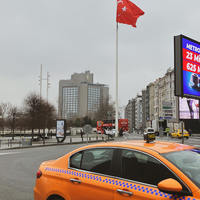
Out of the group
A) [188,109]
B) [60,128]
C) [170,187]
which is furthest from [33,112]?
[188,109]

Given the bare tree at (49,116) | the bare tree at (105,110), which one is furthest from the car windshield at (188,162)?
the bare tree at (105,110)

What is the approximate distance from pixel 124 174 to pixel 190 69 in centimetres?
1521

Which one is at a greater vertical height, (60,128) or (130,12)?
(130,12)

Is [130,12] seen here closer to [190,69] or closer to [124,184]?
[190,69]

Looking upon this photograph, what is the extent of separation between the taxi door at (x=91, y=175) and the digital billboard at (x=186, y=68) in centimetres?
1361

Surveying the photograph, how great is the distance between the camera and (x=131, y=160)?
3680mm

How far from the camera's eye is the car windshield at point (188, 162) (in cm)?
317

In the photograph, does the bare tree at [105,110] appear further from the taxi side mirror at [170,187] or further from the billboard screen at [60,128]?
the taxi side mirror at [170,187]

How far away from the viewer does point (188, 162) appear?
348 centimetres

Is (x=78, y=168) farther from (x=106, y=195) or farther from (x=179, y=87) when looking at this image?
(x=179, y=87)

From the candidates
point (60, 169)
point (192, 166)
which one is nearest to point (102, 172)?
point (60, 169)

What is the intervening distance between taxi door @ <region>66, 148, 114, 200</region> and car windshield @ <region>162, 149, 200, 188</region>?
3.00 feet

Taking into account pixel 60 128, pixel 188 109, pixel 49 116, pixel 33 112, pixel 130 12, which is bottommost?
pixel 60 128

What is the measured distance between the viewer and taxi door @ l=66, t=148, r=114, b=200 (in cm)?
364
